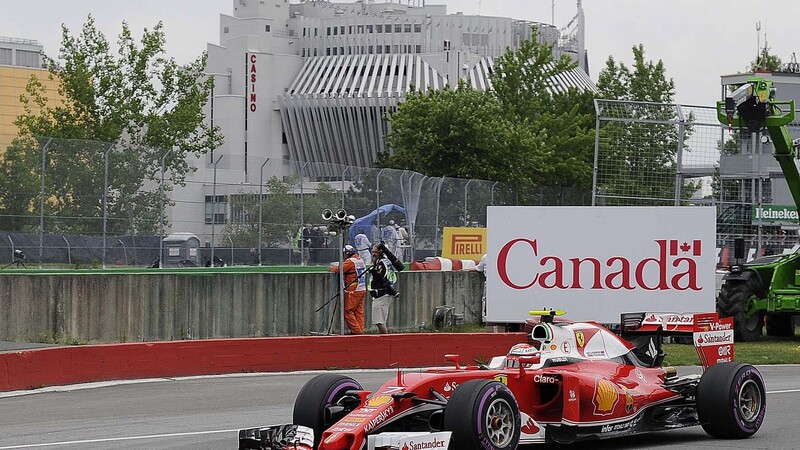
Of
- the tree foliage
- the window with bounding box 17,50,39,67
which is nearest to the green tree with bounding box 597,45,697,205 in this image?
the tree foliage

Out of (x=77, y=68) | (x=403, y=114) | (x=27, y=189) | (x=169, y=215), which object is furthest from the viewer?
(x=403, y=114)

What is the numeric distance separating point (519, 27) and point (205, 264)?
274ft

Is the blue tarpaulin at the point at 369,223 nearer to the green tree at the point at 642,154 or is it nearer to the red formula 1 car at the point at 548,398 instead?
the green tree at the point at 642,154

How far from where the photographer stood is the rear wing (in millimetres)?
12422

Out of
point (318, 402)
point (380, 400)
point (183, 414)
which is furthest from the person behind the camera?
point (183, 414)

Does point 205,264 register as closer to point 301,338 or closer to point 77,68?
point 301,338

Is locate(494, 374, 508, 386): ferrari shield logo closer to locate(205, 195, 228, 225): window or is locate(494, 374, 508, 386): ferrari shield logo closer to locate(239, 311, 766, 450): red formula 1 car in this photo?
locate(239, 311, 766, 450): red formula 1 car

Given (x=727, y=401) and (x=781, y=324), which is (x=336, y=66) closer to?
(x=781, y=324)

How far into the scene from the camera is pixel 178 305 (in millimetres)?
21547

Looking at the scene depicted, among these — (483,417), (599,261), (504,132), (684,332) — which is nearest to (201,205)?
(599,261)

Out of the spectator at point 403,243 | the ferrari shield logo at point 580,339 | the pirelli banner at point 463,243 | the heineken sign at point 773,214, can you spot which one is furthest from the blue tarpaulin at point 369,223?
→ the ferrari shield logo at point 580,339

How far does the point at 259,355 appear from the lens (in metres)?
18.8

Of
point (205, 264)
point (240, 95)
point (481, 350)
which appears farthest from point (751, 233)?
point (240, 95)

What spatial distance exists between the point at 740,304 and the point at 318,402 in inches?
610
